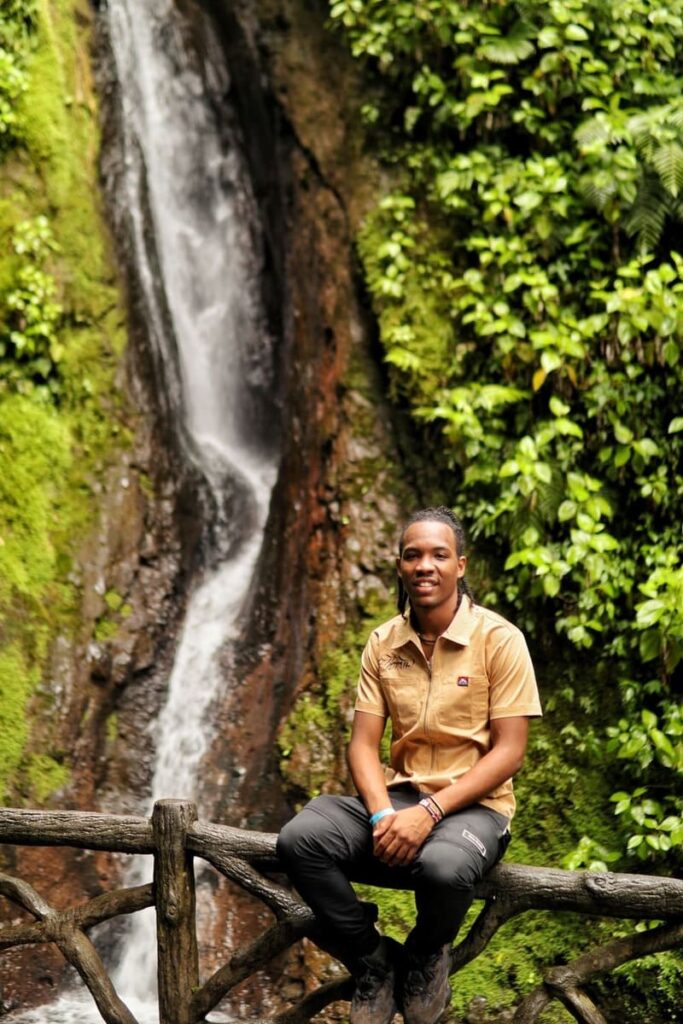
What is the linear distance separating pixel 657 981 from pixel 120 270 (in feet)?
22.9

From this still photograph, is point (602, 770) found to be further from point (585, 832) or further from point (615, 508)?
point (615, 508)

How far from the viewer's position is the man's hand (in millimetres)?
3502

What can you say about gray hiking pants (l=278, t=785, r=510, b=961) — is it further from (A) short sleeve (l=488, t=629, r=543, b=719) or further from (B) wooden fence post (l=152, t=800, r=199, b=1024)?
(B) wooden fence post (l=152, t=800, r=199, b=1024)

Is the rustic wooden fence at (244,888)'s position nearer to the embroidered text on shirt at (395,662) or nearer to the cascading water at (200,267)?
the embroidered text on shirt at (395,662)

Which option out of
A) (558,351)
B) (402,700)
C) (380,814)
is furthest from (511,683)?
(558,351)

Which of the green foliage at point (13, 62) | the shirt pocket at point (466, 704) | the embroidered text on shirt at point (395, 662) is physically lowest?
the shirt pocket at point (466, 704)

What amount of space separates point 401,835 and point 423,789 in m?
0.29

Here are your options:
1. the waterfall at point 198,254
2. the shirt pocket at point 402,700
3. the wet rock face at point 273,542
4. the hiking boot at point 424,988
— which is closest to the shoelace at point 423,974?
the hiking boot at point 424,988

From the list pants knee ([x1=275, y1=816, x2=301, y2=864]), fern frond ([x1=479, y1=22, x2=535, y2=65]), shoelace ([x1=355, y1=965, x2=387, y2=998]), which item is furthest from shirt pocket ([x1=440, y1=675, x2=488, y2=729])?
fern frond ([x1=479, y1=22, x2=535, y2=65])

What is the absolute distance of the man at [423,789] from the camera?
3525mm

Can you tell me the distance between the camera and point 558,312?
6816mm

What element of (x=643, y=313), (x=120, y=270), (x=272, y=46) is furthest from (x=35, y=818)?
(x=272, y=46)

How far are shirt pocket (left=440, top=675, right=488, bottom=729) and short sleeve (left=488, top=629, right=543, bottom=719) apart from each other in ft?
0.10

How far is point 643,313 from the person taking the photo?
6309mm
